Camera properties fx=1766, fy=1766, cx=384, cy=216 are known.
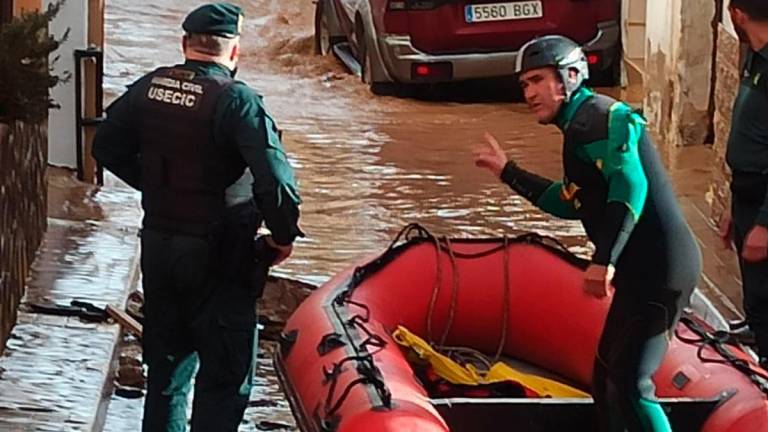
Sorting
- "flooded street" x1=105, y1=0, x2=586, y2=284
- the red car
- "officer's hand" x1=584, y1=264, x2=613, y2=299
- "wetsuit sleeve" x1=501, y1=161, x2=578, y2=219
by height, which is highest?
"wetsuit sleeve" x1=501, y1=161, x2=578, y2=219

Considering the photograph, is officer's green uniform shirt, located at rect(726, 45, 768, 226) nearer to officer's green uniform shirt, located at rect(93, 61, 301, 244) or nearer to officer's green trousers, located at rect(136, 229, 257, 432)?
officer's green uniform shirt, located at rect(93, 61, 301, 244)

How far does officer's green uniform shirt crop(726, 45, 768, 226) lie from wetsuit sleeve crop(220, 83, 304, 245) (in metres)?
1.60

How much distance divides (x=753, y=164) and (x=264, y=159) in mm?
1735

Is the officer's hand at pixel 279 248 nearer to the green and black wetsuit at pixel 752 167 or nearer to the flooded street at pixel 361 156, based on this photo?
the flooded street at pixel 361 156

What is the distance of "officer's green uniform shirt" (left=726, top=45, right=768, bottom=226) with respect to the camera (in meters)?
6.07

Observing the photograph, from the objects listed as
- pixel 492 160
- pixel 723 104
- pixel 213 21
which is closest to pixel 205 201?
pixel 213 21

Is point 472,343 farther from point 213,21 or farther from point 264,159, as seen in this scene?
point 213,21

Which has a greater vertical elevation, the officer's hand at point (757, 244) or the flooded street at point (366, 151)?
the officer's hand at point (757, 244)

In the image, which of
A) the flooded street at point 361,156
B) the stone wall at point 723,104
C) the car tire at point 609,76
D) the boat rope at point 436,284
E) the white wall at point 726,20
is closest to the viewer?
the boat rope at point 436,284

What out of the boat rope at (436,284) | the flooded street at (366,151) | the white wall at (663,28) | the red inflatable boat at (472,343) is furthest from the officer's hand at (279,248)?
the white wall at (663,28)

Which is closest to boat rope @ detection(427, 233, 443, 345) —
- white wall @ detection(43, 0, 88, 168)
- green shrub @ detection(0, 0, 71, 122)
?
green shrub @ detection(0, 0, 71, 122)

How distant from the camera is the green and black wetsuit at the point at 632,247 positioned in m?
5.35

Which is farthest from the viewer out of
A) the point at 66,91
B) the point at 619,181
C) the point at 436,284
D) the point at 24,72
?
the point at 66,91

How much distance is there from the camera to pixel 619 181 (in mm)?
5309
